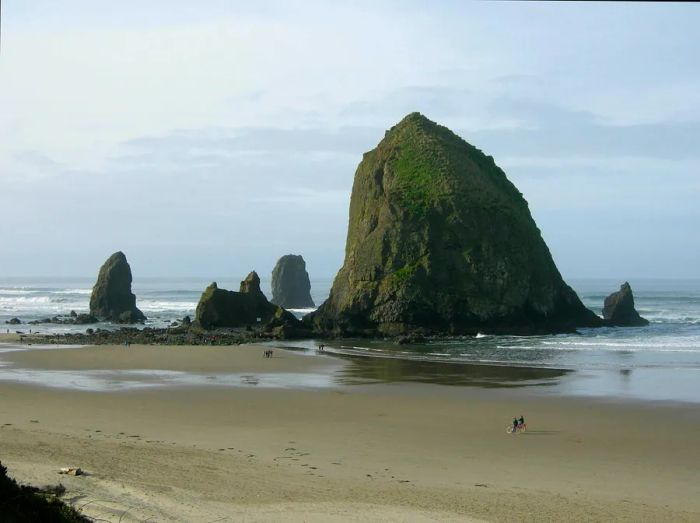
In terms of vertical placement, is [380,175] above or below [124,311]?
above

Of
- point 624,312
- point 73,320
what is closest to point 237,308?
point 73,320

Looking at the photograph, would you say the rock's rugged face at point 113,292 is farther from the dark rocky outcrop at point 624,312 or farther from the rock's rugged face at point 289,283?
the dark rocky outcrop at point 624,312

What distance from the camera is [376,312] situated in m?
53.3

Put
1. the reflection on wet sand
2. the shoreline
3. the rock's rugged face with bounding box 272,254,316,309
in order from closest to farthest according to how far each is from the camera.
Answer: the shoreline, the reflection on wet sand, the rock's rugged face with bounding box 272,254,316,309

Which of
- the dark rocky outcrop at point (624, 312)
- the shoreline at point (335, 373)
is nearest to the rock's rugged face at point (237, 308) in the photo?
the shoreline at point (335, 373)

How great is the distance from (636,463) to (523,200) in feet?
168

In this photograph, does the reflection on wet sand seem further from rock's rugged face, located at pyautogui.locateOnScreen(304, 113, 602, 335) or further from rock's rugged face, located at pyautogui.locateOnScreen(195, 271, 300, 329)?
rock's rugged face, located at pyautogui.locateOnScreen(195, 271, 300, 329)

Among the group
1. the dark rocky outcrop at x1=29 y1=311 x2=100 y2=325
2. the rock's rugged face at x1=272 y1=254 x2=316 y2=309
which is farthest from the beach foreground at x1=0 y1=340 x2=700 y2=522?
the rock's rugged face at x1=272 y1=254 x2=316 y2=309

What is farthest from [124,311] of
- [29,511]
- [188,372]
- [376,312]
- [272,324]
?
[29,511]

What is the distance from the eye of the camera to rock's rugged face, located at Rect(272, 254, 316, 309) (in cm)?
10412

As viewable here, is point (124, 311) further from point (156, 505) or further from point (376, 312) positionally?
point (156, 505)

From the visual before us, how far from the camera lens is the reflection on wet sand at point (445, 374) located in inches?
1137

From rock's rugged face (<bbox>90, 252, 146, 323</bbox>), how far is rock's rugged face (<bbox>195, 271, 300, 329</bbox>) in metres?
20.2

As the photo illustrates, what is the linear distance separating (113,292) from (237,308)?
81.8ft
